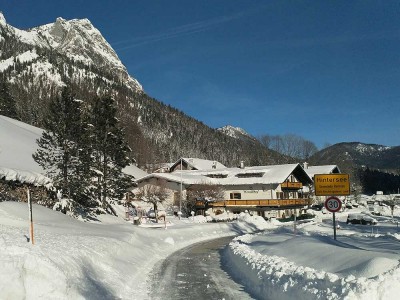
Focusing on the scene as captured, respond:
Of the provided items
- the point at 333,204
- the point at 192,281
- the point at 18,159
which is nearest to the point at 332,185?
the point at 333,204

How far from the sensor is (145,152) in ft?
355

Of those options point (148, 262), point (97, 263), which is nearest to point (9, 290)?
point (97, 263)

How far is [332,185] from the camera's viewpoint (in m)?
20.2

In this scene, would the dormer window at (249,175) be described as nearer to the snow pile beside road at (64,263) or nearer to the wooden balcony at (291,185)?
the wooden balcony at (291,185)

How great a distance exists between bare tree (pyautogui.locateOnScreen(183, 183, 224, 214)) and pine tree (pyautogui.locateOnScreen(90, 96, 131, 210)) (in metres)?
23.1

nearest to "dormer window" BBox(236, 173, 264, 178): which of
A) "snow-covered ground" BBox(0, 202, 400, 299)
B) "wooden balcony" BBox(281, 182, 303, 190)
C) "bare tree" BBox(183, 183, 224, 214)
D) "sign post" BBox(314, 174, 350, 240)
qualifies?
"wooden balcony" BBox(281, 182, 303, 190)

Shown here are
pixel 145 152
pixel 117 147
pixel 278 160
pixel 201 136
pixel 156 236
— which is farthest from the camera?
pixel 201 136

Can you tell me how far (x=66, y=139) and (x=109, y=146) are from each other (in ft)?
32.5

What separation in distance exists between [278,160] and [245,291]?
13228 centimetres

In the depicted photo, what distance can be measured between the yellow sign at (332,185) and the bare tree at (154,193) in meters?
42.0

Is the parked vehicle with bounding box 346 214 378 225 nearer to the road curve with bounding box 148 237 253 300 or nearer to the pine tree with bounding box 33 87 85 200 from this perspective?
the road curve with bounding box 148 237 253 300

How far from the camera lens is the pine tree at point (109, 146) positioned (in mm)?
39500

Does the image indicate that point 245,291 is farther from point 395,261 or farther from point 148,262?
point 148,262

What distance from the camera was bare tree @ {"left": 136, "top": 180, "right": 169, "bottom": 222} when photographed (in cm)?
6262
